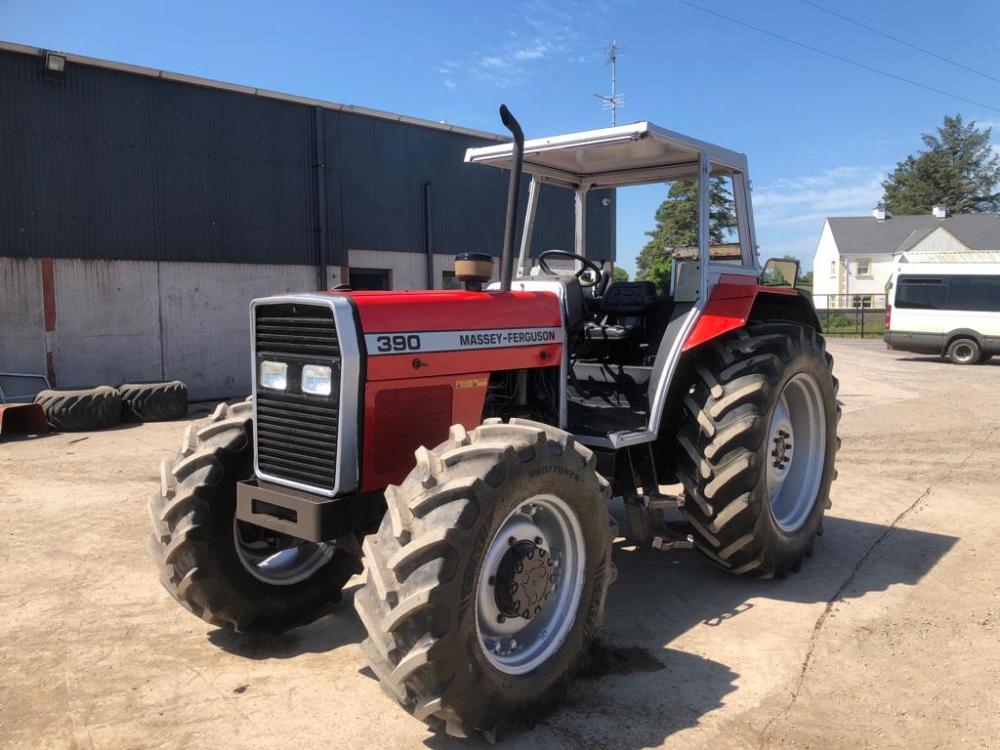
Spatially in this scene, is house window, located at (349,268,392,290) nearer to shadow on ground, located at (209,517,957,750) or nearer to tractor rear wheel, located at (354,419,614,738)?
shadow on ground, located at (209,517,957,750)

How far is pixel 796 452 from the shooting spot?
5.53 metres

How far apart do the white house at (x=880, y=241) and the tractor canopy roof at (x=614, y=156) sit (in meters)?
43.4

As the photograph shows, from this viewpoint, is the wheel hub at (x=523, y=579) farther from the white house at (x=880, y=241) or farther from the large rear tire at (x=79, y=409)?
the white house at (x=880, y=241)

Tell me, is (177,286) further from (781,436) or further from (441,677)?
(441,677)

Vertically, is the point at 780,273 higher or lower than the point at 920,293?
higher

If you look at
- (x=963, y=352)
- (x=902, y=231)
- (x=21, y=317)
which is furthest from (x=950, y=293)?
(x=902, y=231)

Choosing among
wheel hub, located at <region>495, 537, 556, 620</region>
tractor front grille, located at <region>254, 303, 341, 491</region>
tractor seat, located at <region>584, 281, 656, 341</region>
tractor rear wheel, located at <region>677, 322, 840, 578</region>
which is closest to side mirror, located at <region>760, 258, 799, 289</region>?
tractor rear wheel, located at <region>677, 322, 840, 578</region>

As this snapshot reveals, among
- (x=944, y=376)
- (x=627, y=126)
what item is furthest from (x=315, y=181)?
(x=944, y=376)

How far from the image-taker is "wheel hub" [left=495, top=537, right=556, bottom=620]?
322 centimetres

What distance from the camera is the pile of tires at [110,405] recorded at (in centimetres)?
1087

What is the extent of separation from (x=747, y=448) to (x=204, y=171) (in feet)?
42.0

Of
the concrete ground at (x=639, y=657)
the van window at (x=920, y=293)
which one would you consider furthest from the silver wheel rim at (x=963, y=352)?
the concrete ground at (x=639, y=657)

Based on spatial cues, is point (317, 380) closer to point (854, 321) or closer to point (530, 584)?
point (530, 584)

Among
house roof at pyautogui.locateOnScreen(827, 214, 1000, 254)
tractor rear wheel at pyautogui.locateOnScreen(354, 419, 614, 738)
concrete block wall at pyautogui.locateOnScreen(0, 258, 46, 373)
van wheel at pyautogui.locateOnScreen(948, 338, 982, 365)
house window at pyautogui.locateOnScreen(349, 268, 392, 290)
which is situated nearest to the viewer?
tractor rear wheel at pyautogui.locateOnScreen(354, 419, 614, 738)
